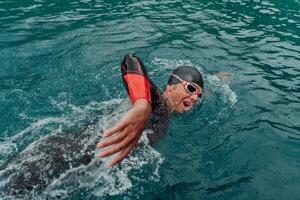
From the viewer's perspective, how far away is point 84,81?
8117 mm

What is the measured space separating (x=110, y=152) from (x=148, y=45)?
6905mm

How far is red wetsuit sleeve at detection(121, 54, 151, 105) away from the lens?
3812 millimetres

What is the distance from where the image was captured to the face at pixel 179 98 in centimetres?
578

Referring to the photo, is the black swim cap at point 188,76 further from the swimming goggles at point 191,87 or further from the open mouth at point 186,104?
the open mouth at point 186,104

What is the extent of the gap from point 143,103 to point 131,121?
0.29m

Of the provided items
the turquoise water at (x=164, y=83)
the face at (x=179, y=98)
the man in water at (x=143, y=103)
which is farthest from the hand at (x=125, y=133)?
the face at (x=179, y=98)

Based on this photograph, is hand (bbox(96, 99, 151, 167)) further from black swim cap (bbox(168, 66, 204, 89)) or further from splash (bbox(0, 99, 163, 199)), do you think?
black swim cap (bbox(168, 66, 204, 89))

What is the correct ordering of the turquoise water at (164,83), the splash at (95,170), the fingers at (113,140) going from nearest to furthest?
the fingers at (113,140), the splash at (95,170), the turquoise water at (164,83)

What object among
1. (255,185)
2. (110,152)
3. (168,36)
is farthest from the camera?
(168,36)

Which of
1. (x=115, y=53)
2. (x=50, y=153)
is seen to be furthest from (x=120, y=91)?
(x=50, y=153)

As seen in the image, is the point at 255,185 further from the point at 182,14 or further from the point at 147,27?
the point at 182,14

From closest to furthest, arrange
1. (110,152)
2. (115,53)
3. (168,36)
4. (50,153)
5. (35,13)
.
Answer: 1. (110,152)
2. (50,153)
3. (115,53)
4. (168,36)
5. (35,13)

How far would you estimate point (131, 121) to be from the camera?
3469 millimetres

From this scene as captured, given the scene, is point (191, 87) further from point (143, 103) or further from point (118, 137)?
point (118, 137)
